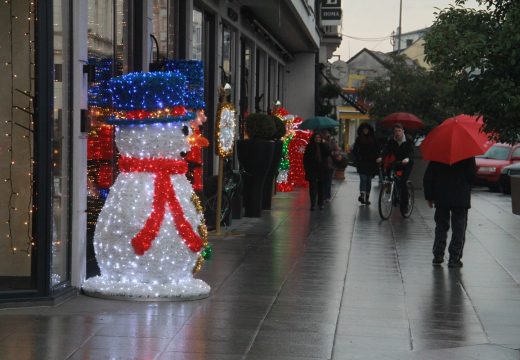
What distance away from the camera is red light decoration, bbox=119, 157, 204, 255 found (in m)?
9.10

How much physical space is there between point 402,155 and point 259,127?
3.90m

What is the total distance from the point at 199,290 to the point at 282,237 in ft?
19.3

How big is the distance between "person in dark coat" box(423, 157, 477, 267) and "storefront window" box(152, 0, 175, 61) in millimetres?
3670

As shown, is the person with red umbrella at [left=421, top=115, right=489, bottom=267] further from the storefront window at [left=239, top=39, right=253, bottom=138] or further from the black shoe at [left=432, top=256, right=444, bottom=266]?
the storefront window at [left=239, top=39, right=253, bottom=138]

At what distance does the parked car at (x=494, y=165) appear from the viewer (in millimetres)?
31234

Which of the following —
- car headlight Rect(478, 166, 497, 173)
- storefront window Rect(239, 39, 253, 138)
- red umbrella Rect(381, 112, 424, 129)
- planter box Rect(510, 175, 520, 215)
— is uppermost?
storefront window Rect(239, 39, 253, 138)

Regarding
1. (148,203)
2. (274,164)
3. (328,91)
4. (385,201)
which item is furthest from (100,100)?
(328,91)

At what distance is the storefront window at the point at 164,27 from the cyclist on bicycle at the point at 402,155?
6.80m

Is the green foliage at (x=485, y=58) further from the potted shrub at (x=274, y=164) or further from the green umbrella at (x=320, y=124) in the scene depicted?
the green umbrella at (x=320, y=124)

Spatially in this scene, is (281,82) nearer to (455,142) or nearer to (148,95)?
(455,142)

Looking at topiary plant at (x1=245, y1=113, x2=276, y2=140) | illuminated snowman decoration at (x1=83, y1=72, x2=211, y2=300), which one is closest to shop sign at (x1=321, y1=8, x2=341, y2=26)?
topiary plant at (x1=245, y1=113, x2=276, y2=140)

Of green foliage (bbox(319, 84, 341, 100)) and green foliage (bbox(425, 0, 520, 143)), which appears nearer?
green foliage (bbox(425, 0, 520, 143))

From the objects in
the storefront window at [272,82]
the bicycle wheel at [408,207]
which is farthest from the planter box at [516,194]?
the storefront window at [272,82]

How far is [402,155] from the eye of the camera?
19.9 metres
